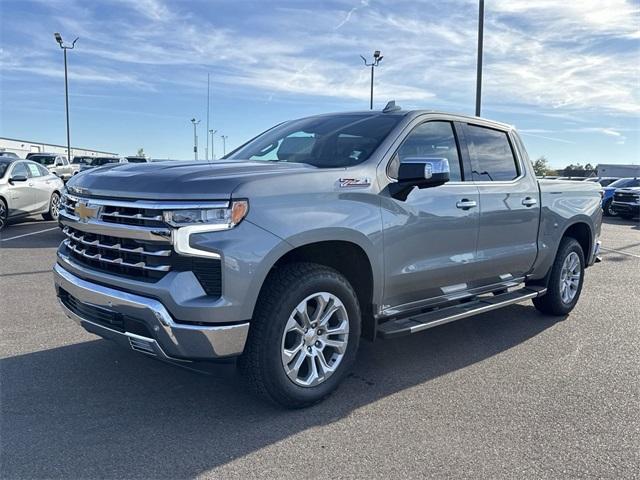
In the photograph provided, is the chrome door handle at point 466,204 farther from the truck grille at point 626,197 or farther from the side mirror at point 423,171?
the truck grille at point 626,197

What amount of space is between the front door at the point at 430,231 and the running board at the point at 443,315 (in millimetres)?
114

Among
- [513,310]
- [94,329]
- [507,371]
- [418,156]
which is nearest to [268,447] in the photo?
[94,329]

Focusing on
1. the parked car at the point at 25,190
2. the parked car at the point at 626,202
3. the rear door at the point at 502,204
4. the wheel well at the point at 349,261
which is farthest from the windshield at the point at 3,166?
the parked car at the point at 626,202

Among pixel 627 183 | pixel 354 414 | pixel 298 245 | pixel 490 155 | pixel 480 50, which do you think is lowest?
pixel 354 414

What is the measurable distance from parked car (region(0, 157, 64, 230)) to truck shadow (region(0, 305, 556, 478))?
28.3 ft

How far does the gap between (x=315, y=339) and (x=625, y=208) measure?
2174 centimetres

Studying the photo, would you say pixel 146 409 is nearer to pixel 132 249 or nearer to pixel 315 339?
pixel 132 249

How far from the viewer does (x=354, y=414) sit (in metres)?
3.43

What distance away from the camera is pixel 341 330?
3564 millimetres

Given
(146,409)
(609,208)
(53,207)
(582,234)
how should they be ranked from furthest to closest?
(609,208) → (53,207) → (582,234) → (146,409)

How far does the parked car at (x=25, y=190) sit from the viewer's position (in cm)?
1162

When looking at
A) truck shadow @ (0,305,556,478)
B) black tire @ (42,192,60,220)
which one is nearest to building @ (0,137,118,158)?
black tire @ (42,192,60,220)

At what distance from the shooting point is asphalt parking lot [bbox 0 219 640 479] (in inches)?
111

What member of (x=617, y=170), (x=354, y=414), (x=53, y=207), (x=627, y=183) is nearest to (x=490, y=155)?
(x=354, y=414)
